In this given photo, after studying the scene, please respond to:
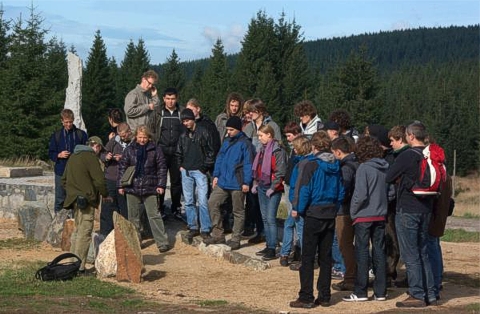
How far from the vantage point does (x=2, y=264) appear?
36.3ft

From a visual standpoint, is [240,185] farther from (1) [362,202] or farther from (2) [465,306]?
(2) [465,306]

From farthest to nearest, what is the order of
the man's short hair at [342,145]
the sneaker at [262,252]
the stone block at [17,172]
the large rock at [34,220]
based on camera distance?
the stone block at [17,172] → the large rock at [34,220] → the sneaker at [262,252] → the man's short hair at [342,145]

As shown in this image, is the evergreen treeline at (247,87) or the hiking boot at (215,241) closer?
the hiking boot at (215,241)

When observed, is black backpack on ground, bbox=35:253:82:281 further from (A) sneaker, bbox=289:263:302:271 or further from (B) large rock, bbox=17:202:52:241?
(B) large rock, bbox=17:202:52:241

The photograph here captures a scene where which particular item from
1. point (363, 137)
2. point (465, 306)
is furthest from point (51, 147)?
point (465, 306)

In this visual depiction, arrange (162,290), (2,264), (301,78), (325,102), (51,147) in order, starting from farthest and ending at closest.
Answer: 1. (301,78)
2. (325,102)
3. (51,147)
4. (2,264)
5. (162,290)

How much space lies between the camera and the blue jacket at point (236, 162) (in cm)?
1121

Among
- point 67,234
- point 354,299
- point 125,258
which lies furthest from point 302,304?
point 67,234

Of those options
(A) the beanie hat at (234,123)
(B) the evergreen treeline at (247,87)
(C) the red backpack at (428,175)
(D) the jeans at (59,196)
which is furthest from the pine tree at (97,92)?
(C) the red backpack at (428,175)

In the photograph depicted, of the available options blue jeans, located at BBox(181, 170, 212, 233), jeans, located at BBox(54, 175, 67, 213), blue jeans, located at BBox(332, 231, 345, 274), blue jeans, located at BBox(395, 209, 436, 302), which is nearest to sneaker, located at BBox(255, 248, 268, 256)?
blue jeans, located at BBox(181, 170, 212, 233)

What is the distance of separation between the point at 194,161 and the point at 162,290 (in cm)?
277

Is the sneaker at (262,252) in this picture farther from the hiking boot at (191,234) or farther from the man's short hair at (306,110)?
the man's short hair at (306,110)

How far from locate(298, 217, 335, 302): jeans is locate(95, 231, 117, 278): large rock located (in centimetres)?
258

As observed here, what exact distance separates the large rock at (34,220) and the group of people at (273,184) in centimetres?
A: 47
